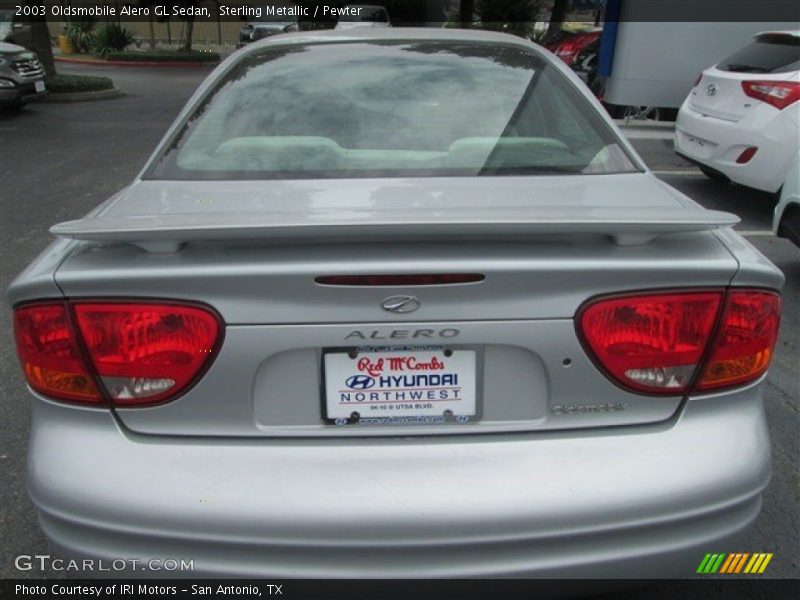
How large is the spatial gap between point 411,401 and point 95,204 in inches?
249

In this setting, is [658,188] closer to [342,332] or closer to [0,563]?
[342,332]

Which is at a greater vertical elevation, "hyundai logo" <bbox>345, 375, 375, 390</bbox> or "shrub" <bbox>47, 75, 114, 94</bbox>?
"hyundai logo" <bbox>345, 375, 375, 390</bbox>

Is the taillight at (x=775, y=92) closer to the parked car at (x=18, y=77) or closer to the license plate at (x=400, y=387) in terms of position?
the license plate at (x=400, y=387)

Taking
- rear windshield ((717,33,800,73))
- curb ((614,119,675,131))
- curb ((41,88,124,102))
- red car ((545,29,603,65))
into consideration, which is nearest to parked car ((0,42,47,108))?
curb ((41,88,124,102))

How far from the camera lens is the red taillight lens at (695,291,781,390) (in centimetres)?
172

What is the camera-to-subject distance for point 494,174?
2219mm

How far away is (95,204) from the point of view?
7.12m

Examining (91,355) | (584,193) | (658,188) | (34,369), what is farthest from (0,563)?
(658,188)

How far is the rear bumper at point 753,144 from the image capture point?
19.6 ft

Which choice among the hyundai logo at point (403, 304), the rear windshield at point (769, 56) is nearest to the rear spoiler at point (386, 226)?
the hyundai logo at point (403, 304)

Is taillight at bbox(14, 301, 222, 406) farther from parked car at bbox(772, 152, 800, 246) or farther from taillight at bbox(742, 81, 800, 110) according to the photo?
taillight at bbox(742, 81, 800, 110)

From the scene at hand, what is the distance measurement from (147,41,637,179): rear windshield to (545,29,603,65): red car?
1387cm

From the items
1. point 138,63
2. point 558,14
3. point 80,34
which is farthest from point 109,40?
point 558,14

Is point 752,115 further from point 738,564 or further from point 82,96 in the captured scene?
point 82,96
